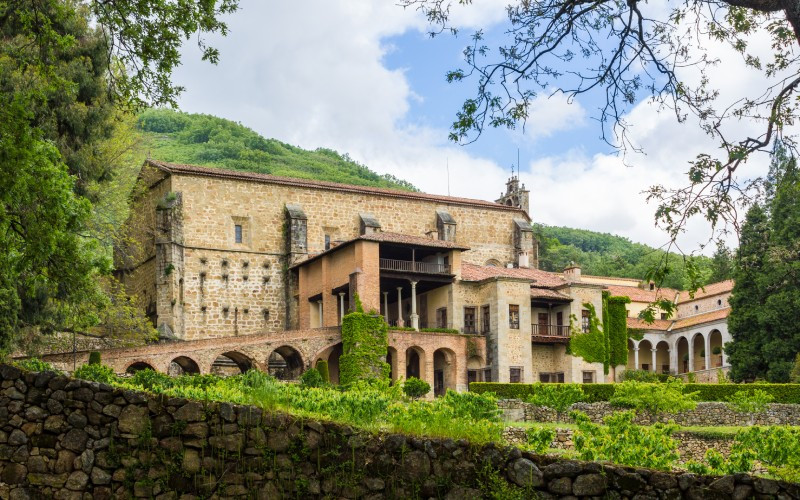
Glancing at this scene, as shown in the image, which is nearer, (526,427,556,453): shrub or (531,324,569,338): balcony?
(526,427,556,453): shrub

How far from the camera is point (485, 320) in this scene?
4609 cm

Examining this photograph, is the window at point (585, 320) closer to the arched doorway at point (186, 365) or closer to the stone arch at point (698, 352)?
the stone arch at point (698, 352)

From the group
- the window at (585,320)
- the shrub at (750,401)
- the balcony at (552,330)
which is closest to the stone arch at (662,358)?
the window at (585,320)

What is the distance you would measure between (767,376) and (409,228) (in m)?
19.3

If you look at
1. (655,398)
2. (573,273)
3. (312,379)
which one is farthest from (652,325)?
(655,398)

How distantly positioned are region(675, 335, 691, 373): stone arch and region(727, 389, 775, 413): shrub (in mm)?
25209

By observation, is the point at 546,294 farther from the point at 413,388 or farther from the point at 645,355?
the point at 645,355

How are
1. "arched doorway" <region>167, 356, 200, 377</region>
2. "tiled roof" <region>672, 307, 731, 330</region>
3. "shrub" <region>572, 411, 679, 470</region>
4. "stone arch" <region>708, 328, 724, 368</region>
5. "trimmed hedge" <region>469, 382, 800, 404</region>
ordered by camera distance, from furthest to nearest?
"stone arch" <region>708, 328, 724, 368</region>
"tiled roof" <region>672, 307, 731, 330</region>
"arched doorway" <region>167, 356, 200, 377</region>
"trimmed hedge" <region>469, 382, 800, 404</region>
"shrub" <region>572, 411, 679, 470</region>

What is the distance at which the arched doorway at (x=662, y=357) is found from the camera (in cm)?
6069

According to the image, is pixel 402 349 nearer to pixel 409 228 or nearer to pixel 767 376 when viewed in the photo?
pixel 409 228

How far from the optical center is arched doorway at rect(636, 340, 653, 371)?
6066 centimetres

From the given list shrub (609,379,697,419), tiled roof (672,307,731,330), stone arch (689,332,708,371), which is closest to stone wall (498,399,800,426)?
shrub (609,379,697,419)

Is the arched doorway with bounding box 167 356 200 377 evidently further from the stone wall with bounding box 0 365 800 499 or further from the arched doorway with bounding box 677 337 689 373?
the arched doorway with bounding box 677 337 689 373

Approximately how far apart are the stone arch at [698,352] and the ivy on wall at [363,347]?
73.8 feet
